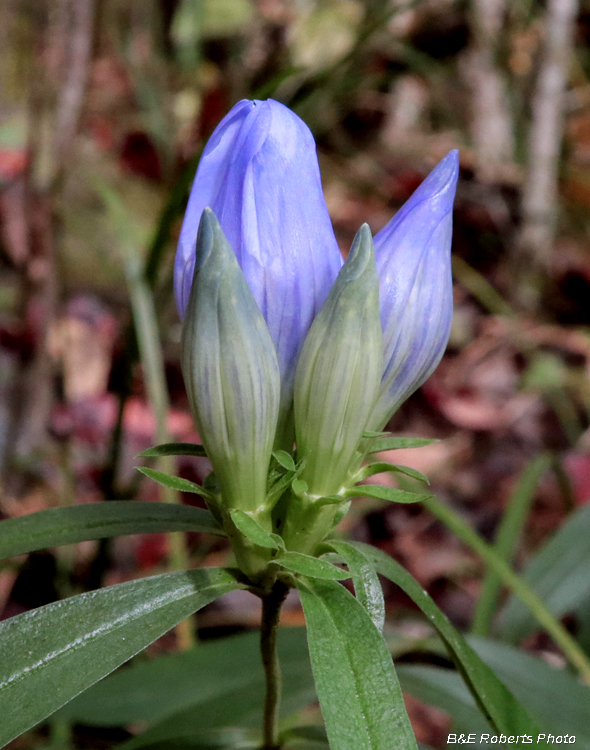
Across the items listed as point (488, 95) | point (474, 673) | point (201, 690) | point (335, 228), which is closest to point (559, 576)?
point (201, 690)

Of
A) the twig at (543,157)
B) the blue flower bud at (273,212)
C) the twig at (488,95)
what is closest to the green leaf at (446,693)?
the blue flower bud at (273,212)

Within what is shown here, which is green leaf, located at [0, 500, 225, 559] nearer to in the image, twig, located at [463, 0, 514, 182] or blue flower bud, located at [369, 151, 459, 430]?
blue flower bud, located at [369, 151, 459, 430]

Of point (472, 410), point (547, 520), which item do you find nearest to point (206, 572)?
point (547, 520)

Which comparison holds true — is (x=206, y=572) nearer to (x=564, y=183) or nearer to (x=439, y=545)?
(x=439, y=545)

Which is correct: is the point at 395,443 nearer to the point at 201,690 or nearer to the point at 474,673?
the point at 474,673

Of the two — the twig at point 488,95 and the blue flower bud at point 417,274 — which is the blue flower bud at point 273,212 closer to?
the blue flower bud at point 417,274

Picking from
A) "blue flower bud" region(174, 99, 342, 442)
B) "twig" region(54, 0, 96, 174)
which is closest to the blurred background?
"twig" region(54, 0, 96, 174)
